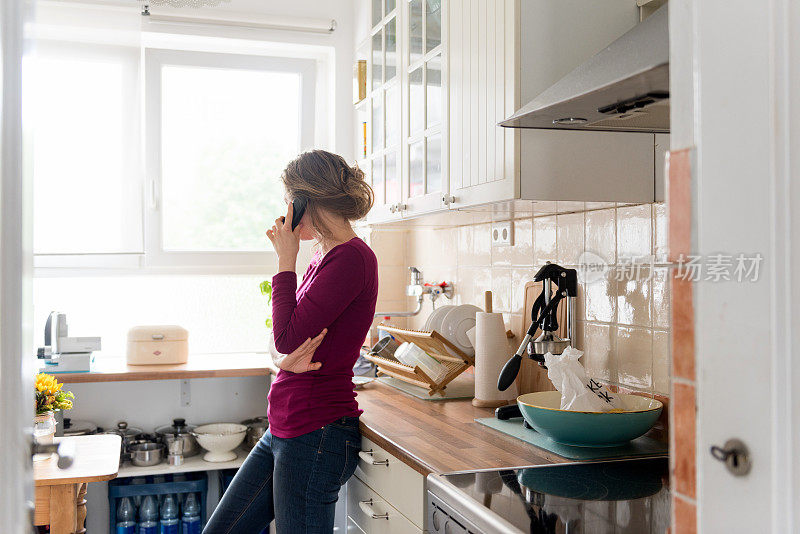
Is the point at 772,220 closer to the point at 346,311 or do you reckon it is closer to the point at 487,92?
the point at 487,92

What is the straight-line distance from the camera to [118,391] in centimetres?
335

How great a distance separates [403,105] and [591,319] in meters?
1.02

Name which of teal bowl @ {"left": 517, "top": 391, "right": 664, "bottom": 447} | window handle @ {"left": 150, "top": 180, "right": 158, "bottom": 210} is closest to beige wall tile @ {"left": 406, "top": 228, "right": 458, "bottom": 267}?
window handle @ {"left": 150, "top": 180, "right": 158, "bottom": 210}

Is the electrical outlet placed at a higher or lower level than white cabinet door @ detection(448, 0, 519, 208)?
lower

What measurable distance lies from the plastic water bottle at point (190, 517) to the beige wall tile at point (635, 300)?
2070mm

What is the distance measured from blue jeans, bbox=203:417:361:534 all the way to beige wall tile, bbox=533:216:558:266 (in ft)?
2.44

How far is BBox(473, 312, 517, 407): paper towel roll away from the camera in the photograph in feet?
7.41

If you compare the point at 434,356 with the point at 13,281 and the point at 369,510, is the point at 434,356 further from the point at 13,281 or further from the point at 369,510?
the point at 13,281

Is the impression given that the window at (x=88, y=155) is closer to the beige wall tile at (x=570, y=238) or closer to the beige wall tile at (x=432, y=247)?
the beige wall tile at (x=432, y=247)

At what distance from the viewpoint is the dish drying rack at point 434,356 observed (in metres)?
2.42

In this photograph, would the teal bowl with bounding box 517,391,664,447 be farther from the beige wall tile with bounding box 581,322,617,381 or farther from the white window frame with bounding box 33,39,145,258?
the white window frame with bounding box 33,39,145,258

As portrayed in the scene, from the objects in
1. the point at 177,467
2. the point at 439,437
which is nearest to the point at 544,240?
the point at 439,437

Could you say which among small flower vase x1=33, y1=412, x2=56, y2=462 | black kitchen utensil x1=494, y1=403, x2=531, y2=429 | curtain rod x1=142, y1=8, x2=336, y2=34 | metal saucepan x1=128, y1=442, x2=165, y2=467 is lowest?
metal saucepan x1=128, y1=442, x2=165, y2=467

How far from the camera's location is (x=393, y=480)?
1.87m
